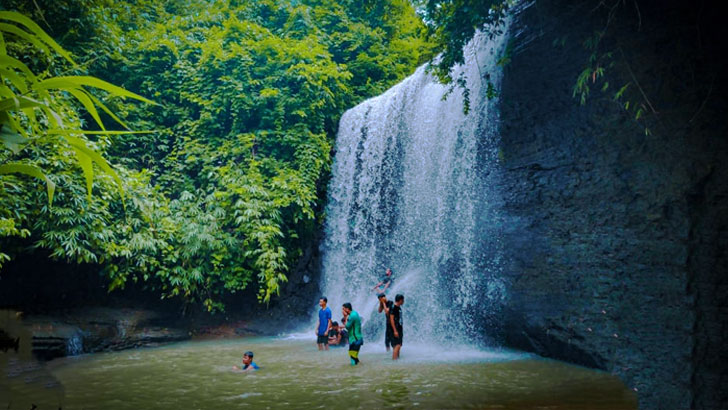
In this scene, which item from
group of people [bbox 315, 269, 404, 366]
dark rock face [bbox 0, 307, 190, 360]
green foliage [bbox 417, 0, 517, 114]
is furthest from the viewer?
dark rock face [bbox 0, 307, 190, 360]

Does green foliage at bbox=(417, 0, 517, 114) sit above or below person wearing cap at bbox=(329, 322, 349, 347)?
above

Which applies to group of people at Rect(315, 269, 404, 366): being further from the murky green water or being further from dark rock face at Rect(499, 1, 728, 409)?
dark rock face at Rect(499, 1, 728, 409)

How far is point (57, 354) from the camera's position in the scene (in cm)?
978

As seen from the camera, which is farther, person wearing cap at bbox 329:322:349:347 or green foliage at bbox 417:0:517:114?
person wearing cap at bbox 329:322:349:347

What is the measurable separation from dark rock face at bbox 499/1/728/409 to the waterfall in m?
0.64

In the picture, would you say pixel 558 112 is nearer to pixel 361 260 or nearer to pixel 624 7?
pixel 624 7

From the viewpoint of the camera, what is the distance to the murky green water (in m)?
5.63

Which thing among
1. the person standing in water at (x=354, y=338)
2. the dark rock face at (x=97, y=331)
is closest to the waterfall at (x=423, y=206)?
the person standing in water at (x=354, y=338)

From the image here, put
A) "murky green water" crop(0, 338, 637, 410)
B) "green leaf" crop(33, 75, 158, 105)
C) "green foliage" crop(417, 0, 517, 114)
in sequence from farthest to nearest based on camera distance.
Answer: "green foliage" crop(417, 0, 517, 114) → "murky green water" crop(0, 338, 637, 410) → "green leaf" crop(33, 75, 158, 105)

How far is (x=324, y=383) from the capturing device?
6.79 meters

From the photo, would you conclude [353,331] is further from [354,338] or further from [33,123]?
[33,123]

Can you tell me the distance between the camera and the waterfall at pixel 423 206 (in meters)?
10.3

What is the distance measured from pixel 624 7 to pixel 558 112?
2200mm

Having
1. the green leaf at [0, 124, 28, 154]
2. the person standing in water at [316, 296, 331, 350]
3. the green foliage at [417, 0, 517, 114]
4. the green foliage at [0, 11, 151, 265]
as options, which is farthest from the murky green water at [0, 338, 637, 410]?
the green foliage at [417, 0, 517, 114]
